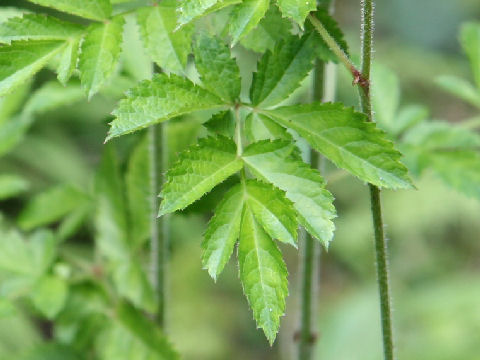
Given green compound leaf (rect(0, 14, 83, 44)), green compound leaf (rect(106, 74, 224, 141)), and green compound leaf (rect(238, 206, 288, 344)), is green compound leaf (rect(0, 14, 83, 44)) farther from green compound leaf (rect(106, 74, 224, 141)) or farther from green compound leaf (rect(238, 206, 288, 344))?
green compound leaf (rect(238, 206, 288, 344))

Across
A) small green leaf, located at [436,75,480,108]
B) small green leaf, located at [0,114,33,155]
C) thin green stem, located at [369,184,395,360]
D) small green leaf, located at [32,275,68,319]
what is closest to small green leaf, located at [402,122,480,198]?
small green leaf, located at [436,75,480,108]

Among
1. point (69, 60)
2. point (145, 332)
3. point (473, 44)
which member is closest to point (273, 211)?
point (69, 60)

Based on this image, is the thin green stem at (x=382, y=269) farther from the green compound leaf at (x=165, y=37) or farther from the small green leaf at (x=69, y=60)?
the small green leaf at (x=69, y=60)

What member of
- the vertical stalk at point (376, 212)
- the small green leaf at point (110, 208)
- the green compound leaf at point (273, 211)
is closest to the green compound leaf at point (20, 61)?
the green compound leaf at point (273, 211)

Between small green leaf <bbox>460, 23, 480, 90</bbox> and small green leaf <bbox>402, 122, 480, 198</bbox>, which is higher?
small green leaf <bbox>460, 23, 480, 90</bbox>

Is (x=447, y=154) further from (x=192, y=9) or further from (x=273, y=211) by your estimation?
(x=192, y=9)

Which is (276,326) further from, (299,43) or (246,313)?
(246,313)
